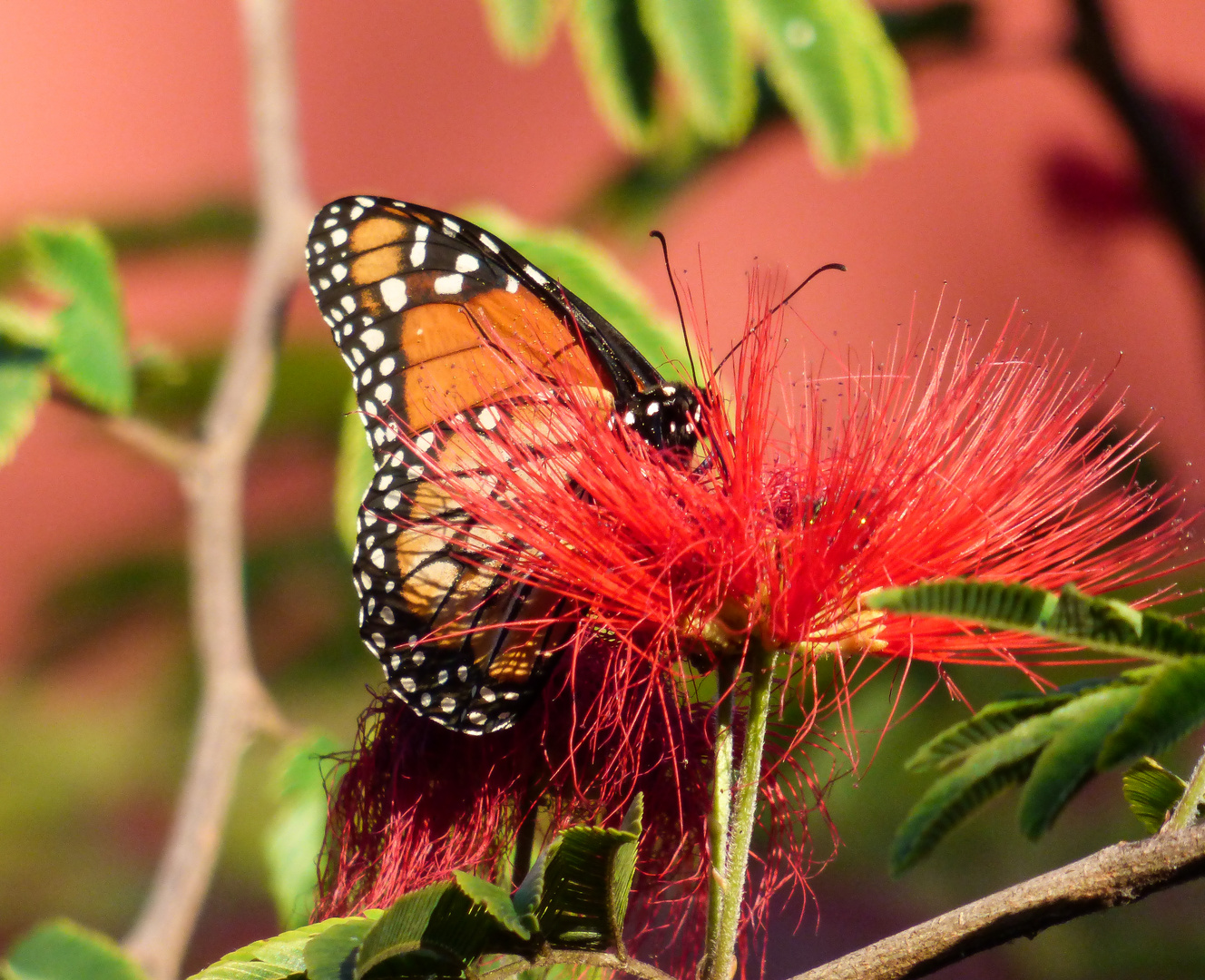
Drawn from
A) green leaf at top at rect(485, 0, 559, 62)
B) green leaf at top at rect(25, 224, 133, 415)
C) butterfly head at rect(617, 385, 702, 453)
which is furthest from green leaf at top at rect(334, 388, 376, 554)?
green leaf at top at rect(485, 0, 559, 62)

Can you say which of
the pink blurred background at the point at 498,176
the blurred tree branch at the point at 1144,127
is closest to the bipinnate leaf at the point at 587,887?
the blurred tree branch at the point at 1144,127

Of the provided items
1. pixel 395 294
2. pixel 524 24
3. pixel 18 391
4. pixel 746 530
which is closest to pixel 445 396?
pixel 395 294

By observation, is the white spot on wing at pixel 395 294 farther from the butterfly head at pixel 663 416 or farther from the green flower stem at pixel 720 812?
the green flower stem at pixel 720 812

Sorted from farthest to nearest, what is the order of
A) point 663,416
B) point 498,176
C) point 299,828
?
point 498,176, point 299,828, point 663,416

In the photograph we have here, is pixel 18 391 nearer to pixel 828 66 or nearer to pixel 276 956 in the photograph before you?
pixel 276 956

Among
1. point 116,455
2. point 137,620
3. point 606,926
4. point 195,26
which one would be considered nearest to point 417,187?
point 195,26

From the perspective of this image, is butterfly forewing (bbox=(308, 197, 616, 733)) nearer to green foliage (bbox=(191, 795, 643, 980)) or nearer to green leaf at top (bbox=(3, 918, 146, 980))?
green foliage (bbox=(191, 795, 643, 980))
